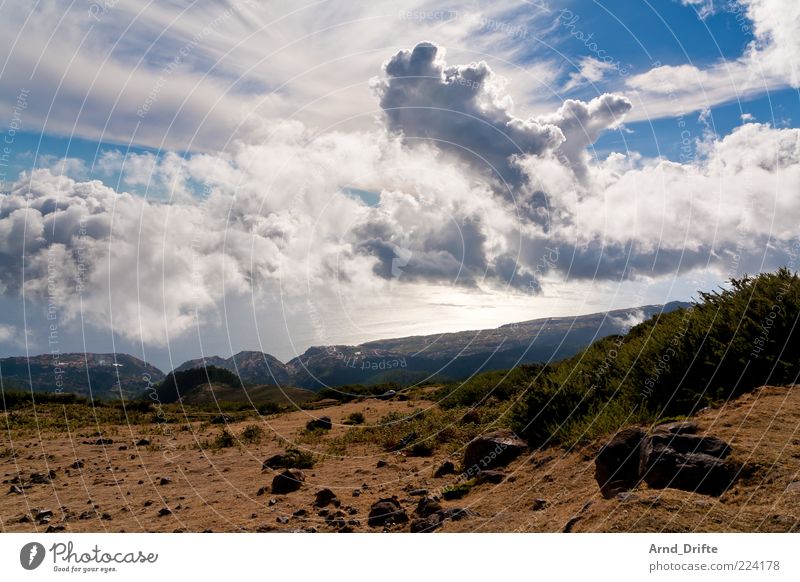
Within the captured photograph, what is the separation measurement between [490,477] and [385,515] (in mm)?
2702

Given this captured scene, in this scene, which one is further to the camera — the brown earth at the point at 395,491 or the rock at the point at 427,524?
the rock at the point at 427,524

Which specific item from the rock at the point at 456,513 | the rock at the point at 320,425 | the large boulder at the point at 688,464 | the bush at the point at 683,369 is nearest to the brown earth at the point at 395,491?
the rock at the point at 456,513

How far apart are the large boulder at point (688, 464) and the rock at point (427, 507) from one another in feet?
12.4

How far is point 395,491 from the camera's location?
12.6 m

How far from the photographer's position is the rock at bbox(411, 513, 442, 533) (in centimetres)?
945

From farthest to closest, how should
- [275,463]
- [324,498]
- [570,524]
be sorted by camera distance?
Result: [275,463] → [324,498] → [570,524]

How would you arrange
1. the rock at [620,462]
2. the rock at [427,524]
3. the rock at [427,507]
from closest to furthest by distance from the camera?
the rock at [620,462] < the rock at [427,524] < the rock at [427,507]

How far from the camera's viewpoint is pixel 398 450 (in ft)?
57.7

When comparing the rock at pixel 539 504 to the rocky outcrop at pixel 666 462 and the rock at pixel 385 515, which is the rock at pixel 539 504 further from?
the rock at pixel 385 515

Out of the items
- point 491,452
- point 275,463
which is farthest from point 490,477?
point 275,463

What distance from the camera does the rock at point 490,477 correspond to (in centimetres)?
1163

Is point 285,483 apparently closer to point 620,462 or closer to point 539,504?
point 539,504

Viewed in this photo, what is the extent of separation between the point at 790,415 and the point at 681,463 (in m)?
2.82

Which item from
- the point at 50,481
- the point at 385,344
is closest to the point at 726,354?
the point at 50,481
